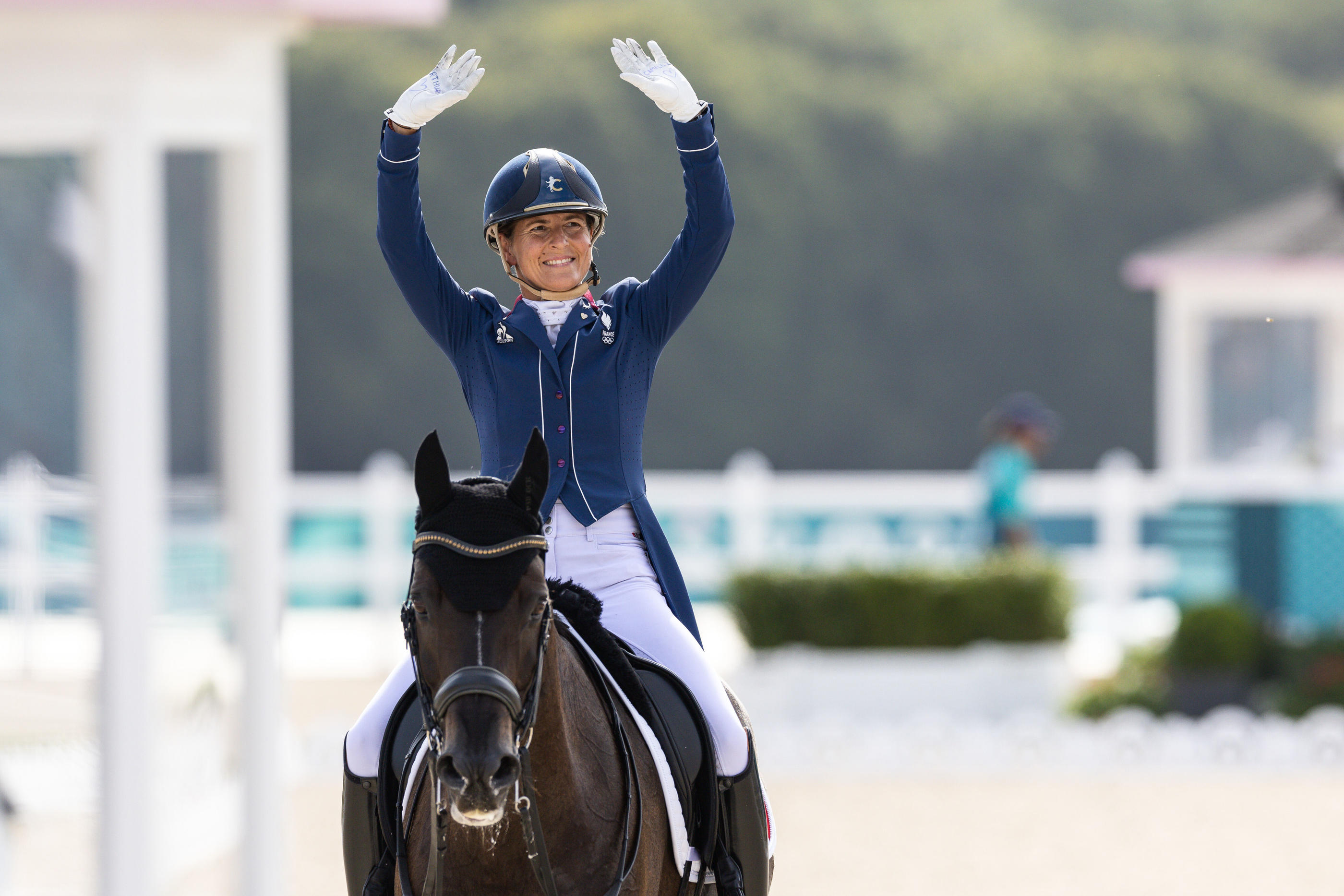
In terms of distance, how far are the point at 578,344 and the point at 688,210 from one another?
342 millimetres

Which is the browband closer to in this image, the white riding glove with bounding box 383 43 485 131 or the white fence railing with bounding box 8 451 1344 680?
the white riding glove with bounding box 383 43 485 131

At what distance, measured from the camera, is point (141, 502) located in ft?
20.0

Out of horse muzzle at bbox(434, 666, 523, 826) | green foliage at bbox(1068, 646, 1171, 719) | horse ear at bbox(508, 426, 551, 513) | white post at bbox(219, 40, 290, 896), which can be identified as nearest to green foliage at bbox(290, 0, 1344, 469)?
green foliage at bbox(1068, 646, 1171, 719)

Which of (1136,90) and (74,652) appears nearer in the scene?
(74,652)

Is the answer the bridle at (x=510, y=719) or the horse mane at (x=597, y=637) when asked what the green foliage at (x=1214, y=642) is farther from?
the bridle at (x=510, y=719)

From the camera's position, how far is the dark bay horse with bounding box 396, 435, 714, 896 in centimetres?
267

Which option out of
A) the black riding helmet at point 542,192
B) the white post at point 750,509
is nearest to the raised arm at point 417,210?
the black riding helmet at point 542,192

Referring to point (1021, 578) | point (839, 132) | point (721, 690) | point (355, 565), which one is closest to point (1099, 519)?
point (1021, 578)

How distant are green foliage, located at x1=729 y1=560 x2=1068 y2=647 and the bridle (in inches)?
337

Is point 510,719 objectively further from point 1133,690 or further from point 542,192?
point 1133,690

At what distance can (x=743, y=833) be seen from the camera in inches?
140

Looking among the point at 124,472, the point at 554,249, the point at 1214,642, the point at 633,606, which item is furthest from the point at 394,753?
the point at 1214,642

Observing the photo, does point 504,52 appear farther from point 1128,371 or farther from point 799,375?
point 1128,371

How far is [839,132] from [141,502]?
25396mm
